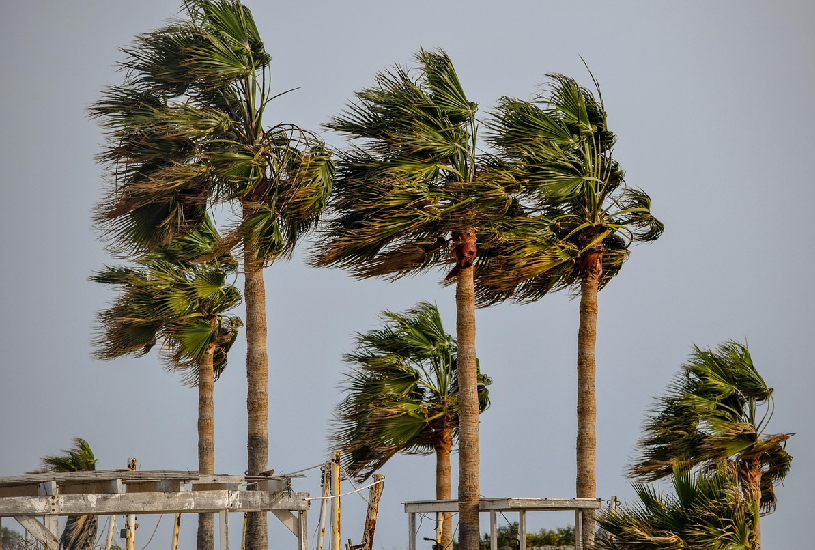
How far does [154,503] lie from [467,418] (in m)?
6.23

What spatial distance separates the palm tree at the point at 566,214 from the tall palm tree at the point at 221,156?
3277mm

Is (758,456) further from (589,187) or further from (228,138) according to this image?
(228,138)

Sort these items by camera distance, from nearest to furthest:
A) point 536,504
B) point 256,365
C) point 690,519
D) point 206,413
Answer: point 690,519, point 536,504, point 256,365, point 206,413

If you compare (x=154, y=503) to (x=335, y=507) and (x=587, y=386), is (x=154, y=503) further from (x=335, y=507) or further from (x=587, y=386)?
(x=587, y=386)

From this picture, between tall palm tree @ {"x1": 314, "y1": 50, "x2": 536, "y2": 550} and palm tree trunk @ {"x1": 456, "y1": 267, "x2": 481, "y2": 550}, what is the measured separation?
0.02 metres

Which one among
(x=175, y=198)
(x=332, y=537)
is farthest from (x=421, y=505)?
(x=175, y=198)

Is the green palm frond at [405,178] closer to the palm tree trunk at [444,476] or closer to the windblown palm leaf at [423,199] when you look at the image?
Result: the windblown palm leaf at [423,199]

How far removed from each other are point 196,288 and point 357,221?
786cm

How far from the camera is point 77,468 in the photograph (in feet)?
108

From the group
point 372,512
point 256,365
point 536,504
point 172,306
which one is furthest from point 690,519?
point 172,306

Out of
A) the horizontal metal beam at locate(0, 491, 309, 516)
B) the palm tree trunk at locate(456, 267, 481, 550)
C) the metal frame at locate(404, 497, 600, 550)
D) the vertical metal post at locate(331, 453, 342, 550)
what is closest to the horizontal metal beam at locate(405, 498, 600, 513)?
the metal frame at locate(404, 497, 600, 550)

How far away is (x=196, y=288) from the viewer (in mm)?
28359

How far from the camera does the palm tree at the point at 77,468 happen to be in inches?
1262

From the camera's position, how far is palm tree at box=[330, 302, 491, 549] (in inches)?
969
